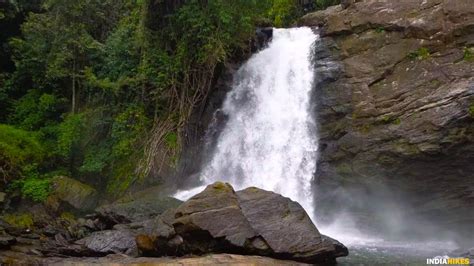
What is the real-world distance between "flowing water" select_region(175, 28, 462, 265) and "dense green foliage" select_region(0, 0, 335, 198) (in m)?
1.11

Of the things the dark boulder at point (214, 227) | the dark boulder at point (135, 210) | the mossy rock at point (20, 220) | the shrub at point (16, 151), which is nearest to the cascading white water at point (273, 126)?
the dark boulder at point (135, 210)

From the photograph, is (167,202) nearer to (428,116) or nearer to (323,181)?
(323,181)

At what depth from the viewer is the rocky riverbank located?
892cm

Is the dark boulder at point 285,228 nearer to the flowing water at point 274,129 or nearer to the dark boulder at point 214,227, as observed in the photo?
the dark boulder at point 214,227

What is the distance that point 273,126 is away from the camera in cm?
1543

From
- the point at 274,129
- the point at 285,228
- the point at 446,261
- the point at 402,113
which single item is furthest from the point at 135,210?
the point at 402,113

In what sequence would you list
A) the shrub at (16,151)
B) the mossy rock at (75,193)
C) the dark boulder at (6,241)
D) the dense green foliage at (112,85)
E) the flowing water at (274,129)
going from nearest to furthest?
the dark boulder at (6,241) → the flowing water at (274,129) → the mossy rock at (75,193) → the dense green foliage at (112,85) → the shrub at (16,151)

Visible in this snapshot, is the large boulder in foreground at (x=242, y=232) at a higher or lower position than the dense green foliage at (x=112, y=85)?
lower

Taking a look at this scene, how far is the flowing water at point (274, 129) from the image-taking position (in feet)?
46.9

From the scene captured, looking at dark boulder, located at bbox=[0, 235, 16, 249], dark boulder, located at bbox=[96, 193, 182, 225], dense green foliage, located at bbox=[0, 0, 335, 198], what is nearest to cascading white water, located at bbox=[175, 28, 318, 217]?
dense green foliage, located at bbox=[0, 0, 335, 198]

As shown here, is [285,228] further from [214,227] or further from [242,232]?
[214,227]

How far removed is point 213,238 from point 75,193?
7.58m

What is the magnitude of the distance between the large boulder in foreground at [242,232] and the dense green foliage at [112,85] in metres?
5.82

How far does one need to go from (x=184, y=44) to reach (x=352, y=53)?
17.7ft
